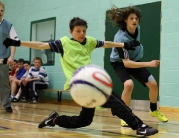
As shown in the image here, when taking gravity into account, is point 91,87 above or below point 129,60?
below

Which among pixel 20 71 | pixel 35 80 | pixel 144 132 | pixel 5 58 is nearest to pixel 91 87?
pixel 144 132

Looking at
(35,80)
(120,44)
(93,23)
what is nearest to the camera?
(120,44)

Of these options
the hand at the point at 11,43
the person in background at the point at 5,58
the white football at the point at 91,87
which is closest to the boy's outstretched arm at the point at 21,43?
the hand at the point at 11,43

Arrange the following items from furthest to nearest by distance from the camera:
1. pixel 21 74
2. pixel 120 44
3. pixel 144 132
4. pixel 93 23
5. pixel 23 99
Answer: pixel 21 74
pixel 23 99
pixel 93 23
pixel 120 44
pixel 144 132

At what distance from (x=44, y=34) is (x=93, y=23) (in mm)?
2326

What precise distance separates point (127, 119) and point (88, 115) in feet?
1.41

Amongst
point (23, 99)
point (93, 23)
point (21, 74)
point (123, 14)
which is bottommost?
point (23, 99)

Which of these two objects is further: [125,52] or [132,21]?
[132,21]

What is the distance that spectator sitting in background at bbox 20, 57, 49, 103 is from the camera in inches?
372

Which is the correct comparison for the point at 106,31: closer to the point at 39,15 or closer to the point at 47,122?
the point at 39,15

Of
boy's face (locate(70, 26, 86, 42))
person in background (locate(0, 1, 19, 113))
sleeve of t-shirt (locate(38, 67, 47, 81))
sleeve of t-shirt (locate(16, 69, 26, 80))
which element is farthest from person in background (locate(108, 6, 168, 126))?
sleeve of t-shirt (locate(16, 69, 26, 80))

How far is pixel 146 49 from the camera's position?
298 inches

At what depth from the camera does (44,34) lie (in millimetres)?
10539

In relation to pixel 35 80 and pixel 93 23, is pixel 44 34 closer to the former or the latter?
pixel 35 80
